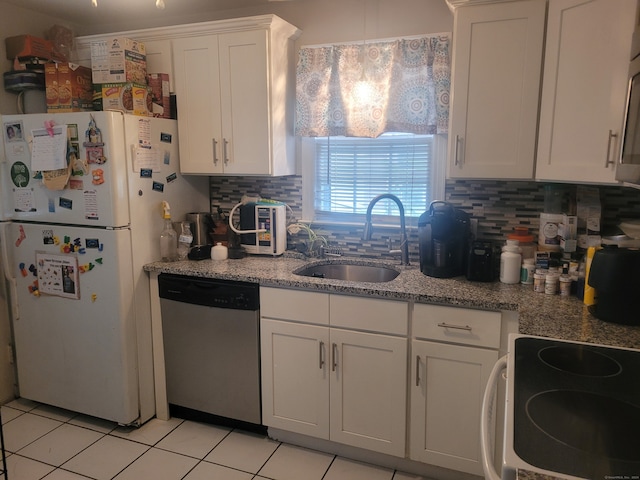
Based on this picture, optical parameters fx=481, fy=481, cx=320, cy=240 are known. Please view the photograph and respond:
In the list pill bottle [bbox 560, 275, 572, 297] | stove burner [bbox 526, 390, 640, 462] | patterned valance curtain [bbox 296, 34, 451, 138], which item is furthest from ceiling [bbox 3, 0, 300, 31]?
stove burner [bbox 526, 390, 640, 462]

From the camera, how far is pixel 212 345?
253 centimetres

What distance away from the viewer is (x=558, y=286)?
2.07 meters

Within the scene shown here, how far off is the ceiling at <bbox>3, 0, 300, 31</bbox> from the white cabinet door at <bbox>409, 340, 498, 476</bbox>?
2140 mm

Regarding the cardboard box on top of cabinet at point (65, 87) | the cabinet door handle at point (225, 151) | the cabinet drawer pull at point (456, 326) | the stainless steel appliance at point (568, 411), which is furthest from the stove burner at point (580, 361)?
the cardboard box on top of cabinet at point (65, 87)

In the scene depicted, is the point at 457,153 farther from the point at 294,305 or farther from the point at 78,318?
the point at 78,318

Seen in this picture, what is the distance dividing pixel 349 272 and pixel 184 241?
954 mm

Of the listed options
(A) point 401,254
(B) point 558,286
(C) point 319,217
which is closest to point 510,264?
(B) point 558,286

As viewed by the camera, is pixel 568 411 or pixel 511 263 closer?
pixel 568 411

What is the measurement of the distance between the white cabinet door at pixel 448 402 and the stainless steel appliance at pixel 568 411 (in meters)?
0.61

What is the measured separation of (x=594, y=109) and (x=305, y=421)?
1.89m

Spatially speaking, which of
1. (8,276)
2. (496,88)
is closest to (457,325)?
(496,88)

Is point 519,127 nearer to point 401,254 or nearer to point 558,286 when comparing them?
point 558,286

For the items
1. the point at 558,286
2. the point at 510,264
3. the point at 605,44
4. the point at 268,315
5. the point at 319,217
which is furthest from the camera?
the point at 319,217

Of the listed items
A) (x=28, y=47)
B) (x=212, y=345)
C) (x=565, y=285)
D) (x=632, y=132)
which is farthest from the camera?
(x=28, y=47)
